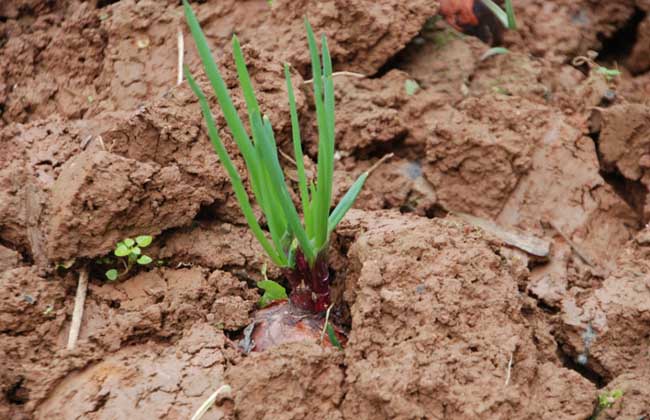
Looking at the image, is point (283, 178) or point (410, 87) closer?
point (283, 178)

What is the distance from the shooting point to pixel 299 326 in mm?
1685

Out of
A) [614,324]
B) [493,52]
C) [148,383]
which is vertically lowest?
[614,324]

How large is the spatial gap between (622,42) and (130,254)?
1.94m

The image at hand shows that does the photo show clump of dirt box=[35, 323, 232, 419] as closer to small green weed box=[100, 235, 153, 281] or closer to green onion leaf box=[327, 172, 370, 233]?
small green weed box=[100, 235, 153, 281]

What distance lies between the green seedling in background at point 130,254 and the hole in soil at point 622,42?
5.91 feet

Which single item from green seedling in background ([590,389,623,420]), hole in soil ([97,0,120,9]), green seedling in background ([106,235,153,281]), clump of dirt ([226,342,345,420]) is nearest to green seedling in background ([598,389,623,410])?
green seedling in background ([590,389,623,420])

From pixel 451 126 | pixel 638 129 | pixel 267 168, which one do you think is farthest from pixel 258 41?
pixel 638 129

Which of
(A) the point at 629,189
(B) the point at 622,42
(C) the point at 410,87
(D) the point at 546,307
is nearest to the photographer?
(D) the point at 546,307

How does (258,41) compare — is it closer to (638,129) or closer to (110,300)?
(110,300)

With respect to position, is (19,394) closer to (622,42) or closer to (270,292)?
(270,292)

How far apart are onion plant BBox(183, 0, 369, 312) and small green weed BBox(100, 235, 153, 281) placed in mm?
313

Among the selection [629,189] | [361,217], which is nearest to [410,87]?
[361,217]

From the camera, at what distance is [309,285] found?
5.66ft

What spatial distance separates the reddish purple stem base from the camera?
1.71 metres
